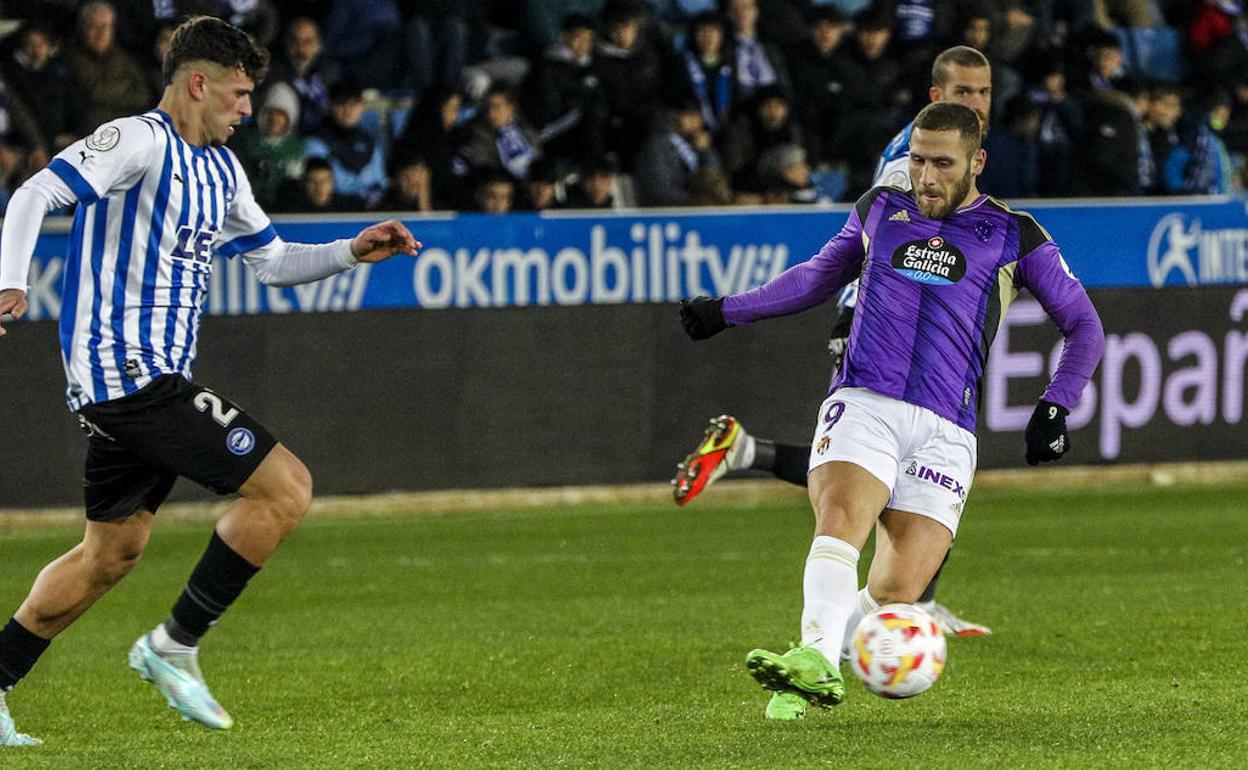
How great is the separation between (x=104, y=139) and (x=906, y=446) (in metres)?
2.55

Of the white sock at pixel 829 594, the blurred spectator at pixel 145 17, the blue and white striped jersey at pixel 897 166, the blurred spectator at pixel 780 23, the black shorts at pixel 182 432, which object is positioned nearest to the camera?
the white sock at pixel 829 594

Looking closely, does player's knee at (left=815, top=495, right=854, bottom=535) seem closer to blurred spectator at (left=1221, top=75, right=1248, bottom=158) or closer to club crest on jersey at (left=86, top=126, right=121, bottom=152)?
club crest on jersey at (left=86, top=126, right=121, bottom=152)

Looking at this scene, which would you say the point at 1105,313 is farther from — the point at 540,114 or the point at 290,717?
the point at 290,717

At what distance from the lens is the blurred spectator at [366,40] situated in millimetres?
15711

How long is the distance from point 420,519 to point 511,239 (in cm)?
179

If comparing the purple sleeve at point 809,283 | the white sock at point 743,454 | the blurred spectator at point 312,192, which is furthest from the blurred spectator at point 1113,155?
the purple sleeve at point 809,283

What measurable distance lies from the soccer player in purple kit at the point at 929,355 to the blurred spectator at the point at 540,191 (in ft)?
26.4

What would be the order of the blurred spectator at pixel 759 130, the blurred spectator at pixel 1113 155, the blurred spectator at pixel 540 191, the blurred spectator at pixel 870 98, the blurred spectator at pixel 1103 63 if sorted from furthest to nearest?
1. the blurred spectator at pixel 1103 63
2. the blurred spectator at pixel 1113 155
3. the blurred spectator at pixel 870 98
4. the blurred spectator at pixel 759 130
5. the blurred spectator at pixel 540 191

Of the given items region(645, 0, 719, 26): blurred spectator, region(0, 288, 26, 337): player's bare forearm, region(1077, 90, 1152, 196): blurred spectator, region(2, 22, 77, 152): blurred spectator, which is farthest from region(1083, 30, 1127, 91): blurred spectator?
region(0, 288, 26, 337): player's bare forearm

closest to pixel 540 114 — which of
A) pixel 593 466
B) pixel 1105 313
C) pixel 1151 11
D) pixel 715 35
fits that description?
pixel 715 35

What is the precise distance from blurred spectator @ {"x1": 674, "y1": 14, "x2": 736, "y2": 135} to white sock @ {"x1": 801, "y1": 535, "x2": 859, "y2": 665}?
32.5 feet

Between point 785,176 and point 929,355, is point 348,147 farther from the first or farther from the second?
point 929,355

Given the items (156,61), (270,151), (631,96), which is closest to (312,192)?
(270,151)

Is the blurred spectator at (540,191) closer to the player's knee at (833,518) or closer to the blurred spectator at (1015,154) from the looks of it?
the blurred spectator at (1015,154)
